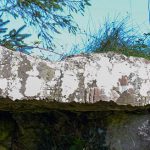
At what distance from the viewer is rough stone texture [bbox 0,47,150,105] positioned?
189 centimetres

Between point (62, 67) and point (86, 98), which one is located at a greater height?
point (62, 67)

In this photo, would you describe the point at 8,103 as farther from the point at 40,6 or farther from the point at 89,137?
the point at 40,6

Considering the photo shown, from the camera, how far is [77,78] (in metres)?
1.93

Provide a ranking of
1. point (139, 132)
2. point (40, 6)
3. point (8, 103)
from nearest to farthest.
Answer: point (8, 103) < point (139, 132) < point (40, 6)

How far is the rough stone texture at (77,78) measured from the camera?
1891mm

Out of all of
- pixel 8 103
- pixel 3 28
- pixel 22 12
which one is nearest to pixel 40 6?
pixel 22 12

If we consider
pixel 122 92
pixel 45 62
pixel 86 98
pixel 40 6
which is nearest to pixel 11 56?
pixel 45 62

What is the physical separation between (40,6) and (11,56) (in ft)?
10.3

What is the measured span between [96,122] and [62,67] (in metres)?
0.61

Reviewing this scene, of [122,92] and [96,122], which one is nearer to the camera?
[122,92]

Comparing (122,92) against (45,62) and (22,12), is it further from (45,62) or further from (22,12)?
(22,12)

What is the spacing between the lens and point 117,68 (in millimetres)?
1975

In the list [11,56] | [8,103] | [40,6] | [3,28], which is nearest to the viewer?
[11,56]

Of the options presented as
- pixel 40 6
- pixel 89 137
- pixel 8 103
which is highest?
pixel 40 6
